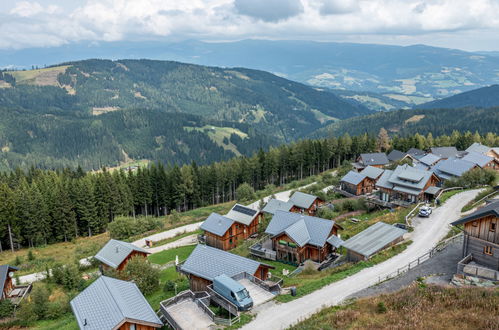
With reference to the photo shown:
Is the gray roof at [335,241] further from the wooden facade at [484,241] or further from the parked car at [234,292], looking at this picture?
the parked car at [234,292]

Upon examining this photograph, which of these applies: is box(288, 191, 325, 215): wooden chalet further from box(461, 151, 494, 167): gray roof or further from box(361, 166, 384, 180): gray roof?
box(461, 151, 494, 167): gray roof

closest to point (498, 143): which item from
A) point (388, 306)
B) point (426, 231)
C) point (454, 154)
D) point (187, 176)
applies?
point (454, 154)

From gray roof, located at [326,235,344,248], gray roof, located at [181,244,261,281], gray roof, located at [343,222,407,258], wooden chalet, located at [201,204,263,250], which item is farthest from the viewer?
wooden chalet, located at [201,204,263,250]

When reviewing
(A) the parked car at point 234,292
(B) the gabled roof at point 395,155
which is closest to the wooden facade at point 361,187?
(B) the gabled roof at point 395,155

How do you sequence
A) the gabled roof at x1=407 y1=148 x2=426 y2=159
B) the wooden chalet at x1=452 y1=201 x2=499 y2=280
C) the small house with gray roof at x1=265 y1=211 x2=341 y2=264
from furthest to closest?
the gabled roof at x1=407 y1=148 x2=426 y2=159
the small house with gray roof at x1=265 y1=211 x2=341 y2=264
the wooden chalet at x1=452 y1=201 x2=499 y2=280

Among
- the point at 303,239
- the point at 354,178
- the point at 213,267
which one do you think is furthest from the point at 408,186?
the point at 213,267

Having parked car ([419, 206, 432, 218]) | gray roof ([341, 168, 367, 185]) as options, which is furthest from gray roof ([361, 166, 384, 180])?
parked car ([419, 206, 432, 218])

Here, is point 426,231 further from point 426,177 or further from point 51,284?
point 51,284
